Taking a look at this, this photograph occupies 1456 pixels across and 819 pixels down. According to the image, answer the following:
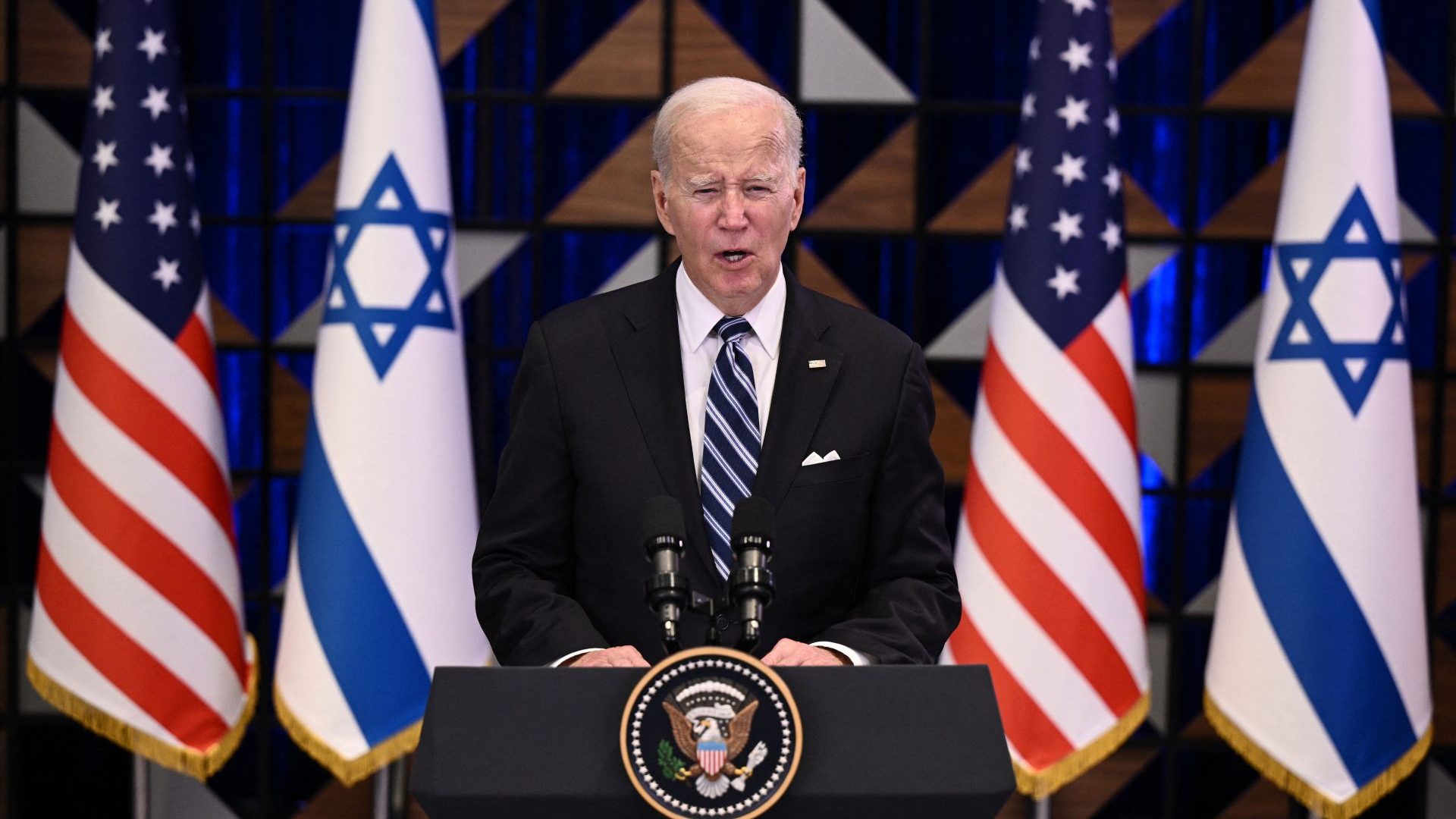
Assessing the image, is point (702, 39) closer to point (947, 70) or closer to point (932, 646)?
point (947, 70)

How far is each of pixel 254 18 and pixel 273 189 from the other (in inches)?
22.0

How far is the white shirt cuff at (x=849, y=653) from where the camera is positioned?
5.23 ft

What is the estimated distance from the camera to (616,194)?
15.2 ft

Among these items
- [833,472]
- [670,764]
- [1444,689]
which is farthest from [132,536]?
[1444,689]

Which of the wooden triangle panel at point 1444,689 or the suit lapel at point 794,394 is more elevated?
the suit lapel at point 794,394

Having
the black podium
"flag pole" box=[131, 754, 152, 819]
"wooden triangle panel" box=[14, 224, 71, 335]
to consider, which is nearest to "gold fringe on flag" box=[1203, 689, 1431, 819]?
the black podium

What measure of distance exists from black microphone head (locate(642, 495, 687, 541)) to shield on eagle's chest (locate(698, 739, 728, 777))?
22 cm

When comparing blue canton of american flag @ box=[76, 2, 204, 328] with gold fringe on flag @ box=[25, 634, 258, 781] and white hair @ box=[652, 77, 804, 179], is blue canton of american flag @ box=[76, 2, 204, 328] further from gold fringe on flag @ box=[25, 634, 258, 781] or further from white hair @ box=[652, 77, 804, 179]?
white hair @ box=[652, 77, 804, 179]

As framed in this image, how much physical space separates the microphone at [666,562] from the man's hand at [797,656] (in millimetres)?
144

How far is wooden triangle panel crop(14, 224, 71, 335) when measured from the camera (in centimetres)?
462

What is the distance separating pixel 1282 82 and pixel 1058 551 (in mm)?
1860

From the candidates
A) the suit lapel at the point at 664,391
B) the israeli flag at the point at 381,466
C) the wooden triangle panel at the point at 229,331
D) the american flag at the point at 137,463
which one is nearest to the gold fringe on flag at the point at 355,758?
the israeli flag at the point at 381,466

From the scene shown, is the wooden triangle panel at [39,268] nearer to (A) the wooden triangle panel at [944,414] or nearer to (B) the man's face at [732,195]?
(A) the wooden triangle panel at [944,414]

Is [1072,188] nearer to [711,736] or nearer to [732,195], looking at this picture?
[732,195]
